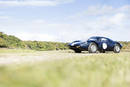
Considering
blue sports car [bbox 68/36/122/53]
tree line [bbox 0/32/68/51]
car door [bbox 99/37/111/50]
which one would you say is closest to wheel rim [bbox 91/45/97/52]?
blue sports car [bbox 68/36/122/53]

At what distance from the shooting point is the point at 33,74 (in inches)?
95.9

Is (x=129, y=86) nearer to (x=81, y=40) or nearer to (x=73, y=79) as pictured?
(x=73, y=79)

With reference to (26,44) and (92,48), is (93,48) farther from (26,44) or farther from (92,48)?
(26,44)

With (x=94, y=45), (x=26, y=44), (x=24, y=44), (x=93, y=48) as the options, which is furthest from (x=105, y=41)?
(x=26, y=44)

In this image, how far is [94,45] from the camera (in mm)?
17953

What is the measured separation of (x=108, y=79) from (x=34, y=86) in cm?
144

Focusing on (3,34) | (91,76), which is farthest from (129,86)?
(3,34)

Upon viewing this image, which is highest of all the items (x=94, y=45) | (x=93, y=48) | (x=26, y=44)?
(x=26, y=44)

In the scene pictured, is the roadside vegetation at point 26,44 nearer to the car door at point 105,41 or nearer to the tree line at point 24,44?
the tree line at point 24,44

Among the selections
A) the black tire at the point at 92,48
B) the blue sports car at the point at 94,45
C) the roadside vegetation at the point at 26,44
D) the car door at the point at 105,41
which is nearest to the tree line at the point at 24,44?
the roadside vegetation at the point at 26,44

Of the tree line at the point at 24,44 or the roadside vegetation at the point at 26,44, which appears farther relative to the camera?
the roadside vegetation at the point at 26,44

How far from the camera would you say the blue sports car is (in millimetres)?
17453

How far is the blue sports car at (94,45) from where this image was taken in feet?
57.3

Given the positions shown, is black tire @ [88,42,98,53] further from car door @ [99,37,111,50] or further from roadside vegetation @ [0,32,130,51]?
roadside vegetation @ [0,32,130,51]
